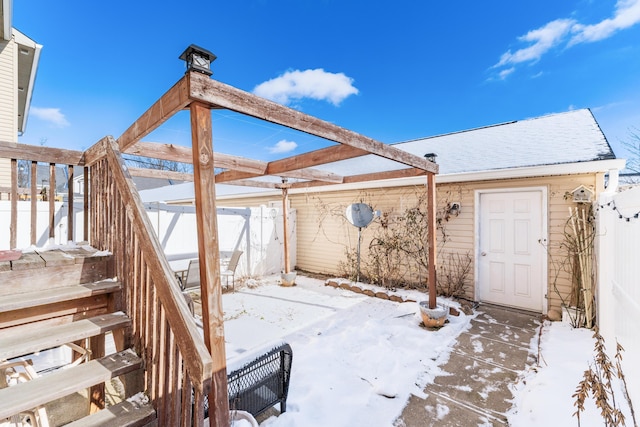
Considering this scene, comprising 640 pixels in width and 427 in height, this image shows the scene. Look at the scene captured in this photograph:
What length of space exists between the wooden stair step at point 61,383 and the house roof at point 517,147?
5317mm

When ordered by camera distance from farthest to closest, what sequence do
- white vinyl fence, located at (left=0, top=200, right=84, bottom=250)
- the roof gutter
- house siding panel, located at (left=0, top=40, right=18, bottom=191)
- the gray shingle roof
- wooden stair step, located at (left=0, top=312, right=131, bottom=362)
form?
house siding panel, located at (left=0, top=40, right=18, bottom=191) → the gray shingle roof → white vinyl fence, located at (left=0, top=200, right=84, bottom=250) → the roof gutter → wooden stair step, located at (left=0, top=312, right=131, bottom=362)

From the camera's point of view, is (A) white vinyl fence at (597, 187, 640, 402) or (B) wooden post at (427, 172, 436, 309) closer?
(A) white vinyl fence at (597, 187, 640, 402)

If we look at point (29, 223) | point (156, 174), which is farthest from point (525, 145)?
point (29, 223)

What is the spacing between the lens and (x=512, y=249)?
5191 mm

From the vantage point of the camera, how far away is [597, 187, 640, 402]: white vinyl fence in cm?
210

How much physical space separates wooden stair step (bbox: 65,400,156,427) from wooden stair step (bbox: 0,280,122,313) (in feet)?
2.34

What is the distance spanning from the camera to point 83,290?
1.87 meters

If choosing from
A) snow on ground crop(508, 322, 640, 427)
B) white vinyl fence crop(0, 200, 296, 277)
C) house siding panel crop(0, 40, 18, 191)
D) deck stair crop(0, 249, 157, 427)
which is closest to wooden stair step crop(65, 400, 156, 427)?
deck stair crop(0, 249, 157, 427)

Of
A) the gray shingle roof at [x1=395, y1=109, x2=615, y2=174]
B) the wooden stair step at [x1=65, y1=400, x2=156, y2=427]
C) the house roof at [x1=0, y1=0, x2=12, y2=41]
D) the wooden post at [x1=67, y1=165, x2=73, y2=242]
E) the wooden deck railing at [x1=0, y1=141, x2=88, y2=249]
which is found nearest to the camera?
the wooden stair step at [x1=65, y1=400, x2=156, y2=427]

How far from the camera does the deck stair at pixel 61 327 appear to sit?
1448 mm

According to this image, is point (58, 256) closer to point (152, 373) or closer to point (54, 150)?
point (54, 150)

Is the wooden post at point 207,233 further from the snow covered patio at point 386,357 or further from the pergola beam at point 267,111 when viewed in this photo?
the snow covered patio at point 386,357

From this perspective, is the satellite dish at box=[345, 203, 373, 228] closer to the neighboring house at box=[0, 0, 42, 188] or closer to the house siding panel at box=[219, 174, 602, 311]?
the house siding panel at box=[219, 174, 602, 311]

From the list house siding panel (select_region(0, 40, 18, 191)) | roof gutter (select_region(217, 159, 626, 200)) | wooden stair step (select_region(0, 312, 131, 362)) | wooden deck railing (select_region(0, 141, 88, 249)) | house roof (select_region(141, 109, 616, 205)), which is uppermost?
house siding panel (select_region(0, 40, 18, 191))
